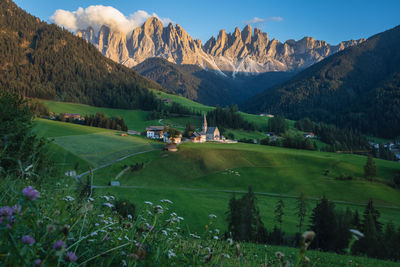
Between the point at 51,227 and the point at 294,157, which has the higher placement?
the point at 51,227

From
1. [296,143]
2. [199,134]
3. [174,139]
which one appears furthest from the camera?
[199,134]

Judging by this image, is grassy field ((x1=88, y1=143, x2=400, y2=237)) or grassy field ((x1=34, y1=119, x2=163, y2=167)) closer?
grassy field ((x1=88, y1=143, x2=400, y2=237))

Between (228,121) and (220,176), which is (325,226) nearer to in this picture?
(220,176)

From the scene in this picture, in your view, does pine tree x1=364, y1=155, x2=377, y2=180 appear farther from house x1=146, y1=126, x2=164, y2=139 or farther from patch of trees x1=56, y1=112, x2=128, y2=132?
patch of trees x1=56, y1=112, x2=128, y2=132

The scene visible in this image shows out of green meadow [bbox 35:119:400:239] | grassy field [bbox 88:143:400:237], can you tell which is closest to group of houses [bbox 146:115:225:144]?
grassy field [bbox 88:143:400:237]

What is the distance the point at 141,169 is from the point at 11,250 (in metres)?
63.2

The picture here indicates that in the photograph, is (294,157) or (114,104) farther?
(114,104)

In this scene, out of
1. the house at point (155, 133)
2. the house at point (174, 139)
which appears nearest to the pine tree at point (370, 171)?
the house at point (174, 139)

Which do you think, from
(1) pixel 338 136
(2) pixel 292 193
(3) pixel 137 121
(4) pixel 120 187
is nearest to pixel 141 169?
(4) pixel 120 187

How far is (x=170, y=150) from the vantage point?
75.1 meters

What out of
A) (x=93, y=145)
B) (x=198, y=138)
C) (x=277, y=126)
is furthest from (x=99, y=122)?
(x=277, y=126)

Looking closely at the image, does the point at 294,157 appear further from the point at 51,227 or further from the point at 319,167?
the point at 51,227

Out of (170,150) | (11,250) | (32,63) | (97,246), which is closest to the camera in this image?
(11,250)

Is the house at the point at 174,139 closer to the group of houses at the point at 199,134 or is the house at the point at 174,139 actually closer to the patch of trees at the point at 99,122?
the group of houses at the point at 199,134
